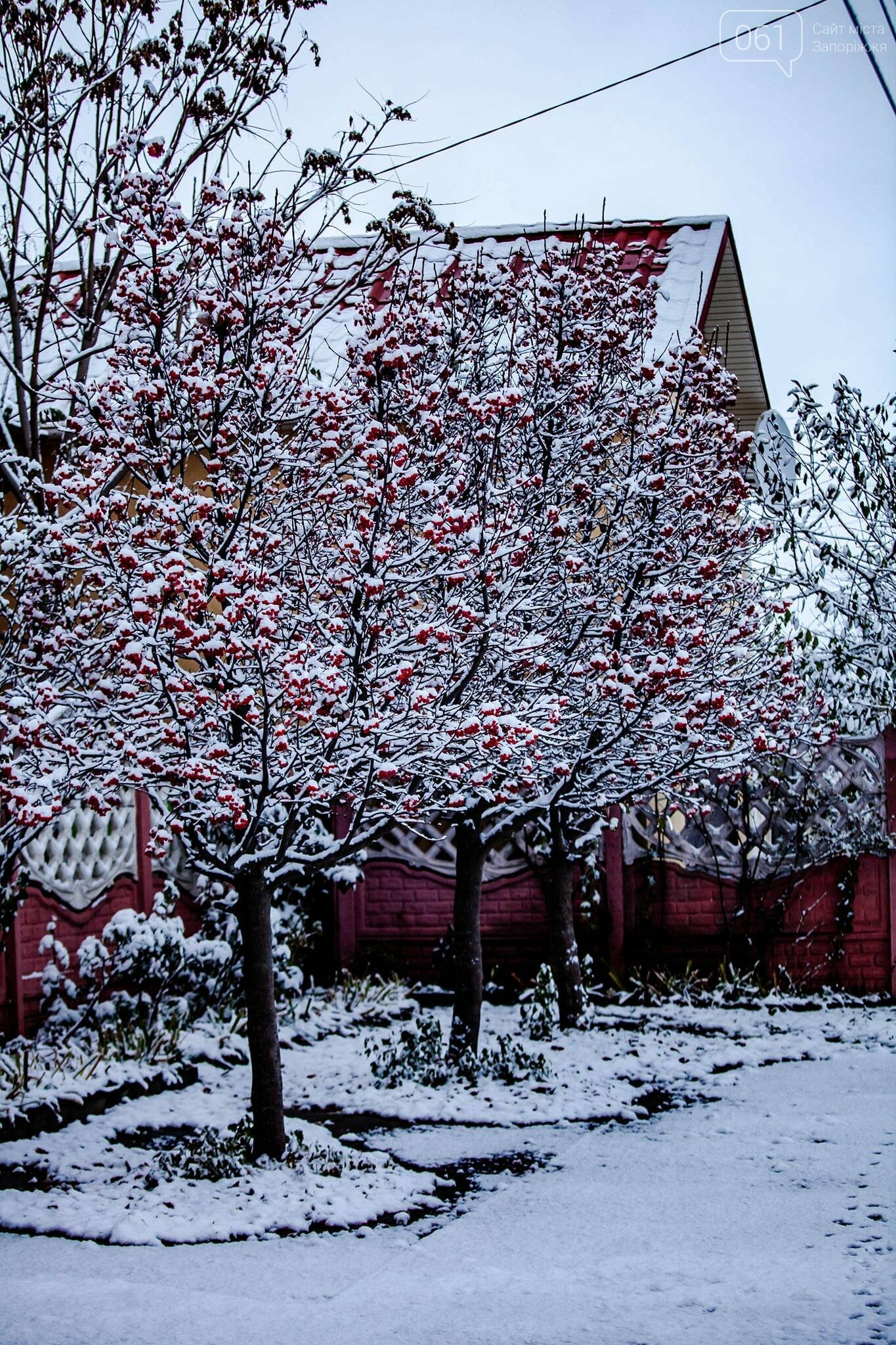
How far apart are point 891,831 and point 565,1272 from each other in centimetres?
612

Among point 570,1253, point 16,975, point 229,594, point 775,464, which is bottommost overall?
point 570,1253

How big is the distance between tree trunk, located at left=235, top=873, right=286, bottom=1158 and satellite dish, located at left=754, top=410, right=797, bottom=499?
6144 mm

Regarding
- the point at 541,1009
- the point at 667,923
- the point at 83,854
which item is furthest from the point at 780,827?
the point at 83,854

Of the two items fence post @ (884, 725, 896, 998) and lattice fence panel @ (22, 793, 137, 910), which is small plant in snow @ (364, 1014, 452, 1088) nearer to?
lattice fence panel @ (22, 793, 137, 910)

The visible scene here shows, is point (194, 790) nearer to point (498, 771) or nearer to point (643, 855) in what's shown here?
point (498, 771)

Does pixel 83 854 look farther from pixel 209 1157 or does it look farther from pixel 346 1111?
pixel 209 1157

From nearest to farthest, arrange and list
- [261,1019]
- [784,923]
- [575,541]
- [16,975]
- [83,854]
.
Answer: [261,1019] → [16,975] → [575,541] → [83,854] → [784,923]

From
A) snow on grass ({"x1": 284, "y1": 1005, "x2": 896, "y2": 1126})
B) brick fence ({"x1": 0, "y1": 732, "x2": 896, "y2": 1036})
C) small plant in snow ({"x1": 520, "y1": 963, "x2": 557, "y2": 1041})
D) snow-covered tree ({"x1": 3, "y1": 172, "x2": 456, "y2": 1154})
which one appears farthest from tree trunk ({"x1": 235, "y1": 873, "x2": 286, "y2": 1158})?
brick fence ({"x1": 0, "y1": 732, "x2": 896, "y2": 1036})

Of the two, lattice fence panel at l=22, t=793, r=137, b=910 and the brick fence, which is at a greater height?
lattice fence panel at l=22, t=793, r=137, b=910

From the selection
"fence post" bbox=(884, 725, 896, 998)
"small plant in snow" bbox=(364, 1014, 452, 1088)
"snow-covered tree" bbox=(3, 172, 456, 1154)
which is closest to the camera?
"snow-covered tree" bbox=(3, 172, 456, 1154)

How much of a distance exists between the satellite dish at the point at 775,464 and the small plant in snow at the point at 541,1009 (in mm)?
4369

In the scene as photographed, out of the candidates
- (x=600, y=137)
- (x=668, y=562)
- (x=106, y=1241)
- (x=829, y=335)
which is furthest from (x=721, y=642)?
(x=106, y=1241)

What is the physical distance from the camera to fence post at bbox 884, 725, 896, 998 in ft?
32.1

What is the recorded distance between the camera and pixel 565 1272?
4.55 metres
